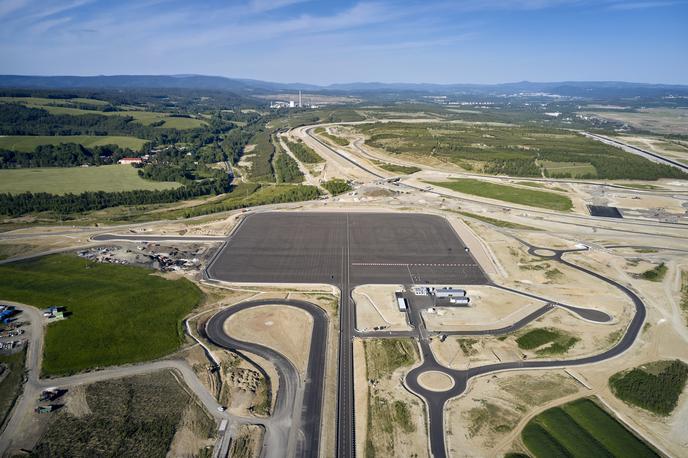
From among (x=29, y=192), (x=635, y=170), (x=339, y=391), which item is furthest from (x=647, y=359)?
(x=29, y=192)

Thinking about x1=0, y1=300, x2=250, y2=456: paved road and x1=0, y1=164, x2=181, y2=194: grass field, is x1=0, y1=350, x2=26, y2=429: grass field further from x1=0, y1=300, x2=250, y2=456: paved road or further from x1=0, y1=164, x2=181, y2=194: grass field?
x1=0, y1=164, x2=181, y2=194: grass field

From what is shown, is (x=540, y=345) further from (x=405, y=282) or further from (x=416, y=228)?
(x=416, y=228)

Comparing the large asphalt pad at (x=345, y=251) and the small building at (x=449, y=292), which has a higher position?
the large asphalt pad at (x=345, y=251)

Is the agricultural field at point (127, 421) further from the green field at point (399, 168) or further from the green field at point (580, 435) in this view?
the green field at point (399, 168)

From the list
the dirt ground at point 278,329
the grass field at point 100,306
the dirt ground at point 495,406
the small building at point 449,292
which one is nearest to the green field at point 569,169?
the small building at point 449,292

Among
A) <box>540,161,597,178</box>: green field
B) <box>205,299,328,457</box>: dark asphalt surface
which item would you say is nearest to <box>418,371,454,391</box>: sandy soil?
<box>205,299,328,457</box>: dark asphalt surface

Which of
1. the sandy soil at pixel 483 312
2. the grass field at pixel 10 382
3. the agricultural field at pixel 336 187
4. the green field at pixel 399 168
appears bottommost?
the grass field at pixel 10 382

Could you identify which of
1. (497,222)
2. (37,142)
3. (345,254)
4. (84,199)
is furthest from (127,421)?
(37,142)
